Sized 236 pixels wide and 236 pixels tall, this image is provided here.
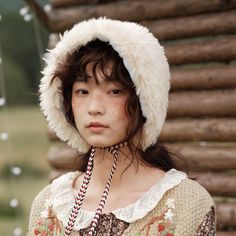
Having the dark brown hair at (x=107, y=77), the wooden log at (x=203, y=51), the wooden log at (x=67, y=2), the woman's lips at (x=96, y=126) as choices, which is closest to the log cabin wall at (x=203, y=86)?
the wooden log at (x=203, y=51)

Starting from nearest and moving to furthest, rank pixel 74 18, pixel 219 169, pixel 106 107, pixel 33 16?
pixel 106 107, pixel 219 169, pixel 74 18, pixel 33 16

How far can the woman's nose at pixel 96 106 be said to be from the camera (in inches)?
83.5

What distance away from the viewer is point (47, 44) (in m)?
5.49

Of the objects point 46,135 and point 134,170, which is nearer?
point 134,170

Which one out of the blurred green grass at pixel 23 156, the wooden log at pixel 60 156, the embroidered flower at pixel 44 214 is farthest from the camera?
the blurred green grass at pixel 23 156

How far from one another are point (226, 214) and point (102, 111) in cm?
245

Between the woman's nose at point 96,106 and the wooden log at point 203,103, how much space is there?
242 centimetres

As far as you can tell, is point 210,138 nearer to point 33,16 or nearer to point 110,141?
point 33,16

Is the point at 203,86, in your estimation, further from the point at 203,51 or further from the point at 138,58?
the point at 138,58

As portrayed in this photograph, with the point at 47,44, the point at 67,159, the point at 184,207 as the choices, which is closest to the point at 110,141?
the point at 184,207

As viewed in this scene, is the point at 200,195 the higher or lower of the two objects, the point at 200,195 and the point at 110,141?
the lower

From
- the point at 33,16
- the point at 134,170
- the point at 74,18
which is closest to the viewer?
the point at 134,170

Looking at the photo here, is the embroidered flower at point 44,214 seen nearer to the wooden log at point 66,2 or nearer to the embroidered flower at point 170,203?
the embroidered flower at point 170,203

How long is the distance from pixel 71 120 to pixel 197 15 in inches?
97.3
